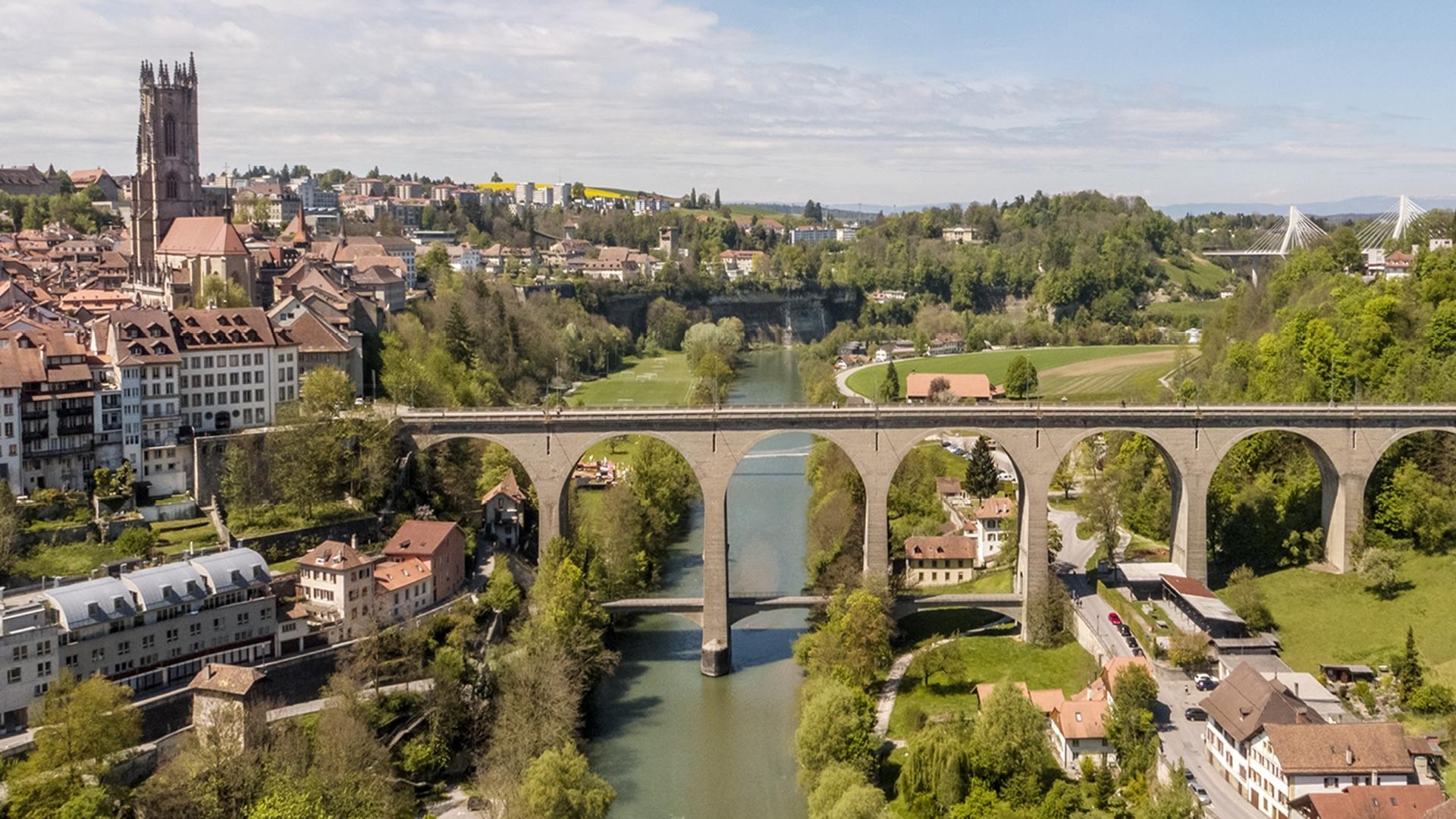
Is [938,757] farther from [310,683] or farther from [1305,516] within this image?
[1305,516]

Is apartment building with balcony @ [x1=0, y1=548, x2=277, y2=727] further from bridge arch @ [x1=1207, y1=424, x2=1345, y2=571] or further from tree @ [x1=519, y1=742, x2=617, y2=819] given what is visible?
bridge arch @ [x1=1207, y1=424, x2=1345, y2=571]

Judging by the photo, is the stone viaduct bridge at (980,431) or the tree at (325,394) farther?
the tree at (325,394)

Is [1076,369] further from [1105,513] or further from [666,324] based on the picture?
[1105,513]

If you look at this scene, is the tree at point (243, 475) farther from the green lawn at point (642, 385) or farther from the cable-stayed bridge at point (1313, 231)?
the cable-stayed bridge at point (1313, 231)

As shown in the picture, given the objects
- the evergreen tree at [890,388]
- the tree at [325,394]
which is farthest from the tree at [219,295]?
the evergreen tree at [890,388]

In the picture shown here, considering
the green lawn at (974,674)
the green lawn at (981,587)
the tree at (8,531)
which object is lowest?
the green lawn at (974,674)

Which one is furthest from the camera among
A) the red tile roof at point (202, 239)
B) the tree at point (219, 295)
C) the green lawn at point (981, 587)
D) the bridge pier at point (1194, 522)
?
the red tile roof at point (202, 239)

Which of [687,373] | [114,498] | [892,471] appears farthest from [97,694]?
[687,373]
